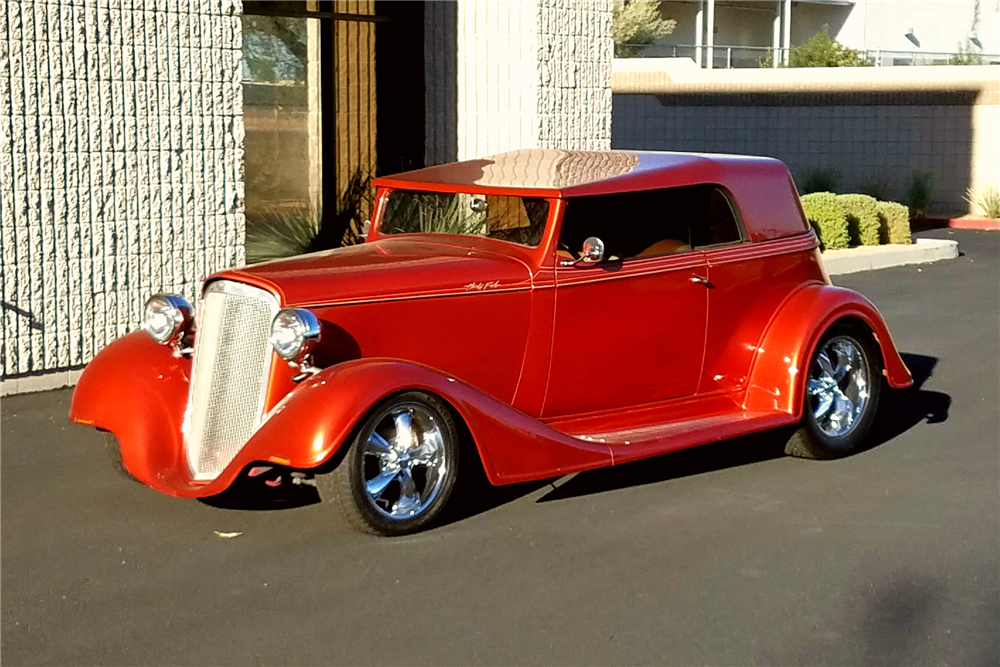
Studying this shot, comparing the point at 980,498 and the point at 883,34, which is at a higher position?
the point at 883,34

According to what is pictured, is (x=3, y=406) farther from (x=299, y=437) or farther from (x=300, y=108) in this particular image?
(x=300, y=108)

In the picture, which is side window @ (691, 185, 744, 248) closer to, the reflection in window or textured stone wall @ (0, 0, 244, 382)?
textured stone wall @ (0, 0, 244, 382)

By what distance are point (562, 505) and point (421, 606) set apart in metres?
1.52

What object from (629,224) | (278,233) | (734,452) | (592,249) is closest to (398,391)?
(592,249)

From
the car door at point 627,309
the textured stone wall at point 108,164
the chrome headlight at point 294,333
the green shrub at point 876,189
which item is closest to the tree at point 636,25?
the green shrub at point 876,189

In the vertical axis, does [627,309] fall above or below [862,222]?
above

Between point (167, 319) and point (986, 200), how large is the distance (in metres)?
18.8

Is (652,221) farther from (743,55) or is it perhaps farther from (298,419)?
(743,55)

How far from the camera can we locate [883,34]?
179 ft

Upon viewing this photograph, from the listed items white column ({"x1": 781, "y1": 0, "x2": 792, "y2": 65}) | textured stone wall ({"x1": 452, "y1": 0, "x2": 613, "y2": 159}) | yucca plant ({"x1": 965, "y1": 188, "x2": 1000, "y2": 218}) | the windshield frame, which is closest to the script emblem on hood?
the windshield frame

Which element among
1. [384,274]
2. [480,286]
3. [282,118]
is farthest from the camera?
[282,118]

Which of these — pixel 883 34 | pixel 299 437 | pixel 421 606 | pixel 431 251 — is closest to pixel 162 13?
pixel 431 251

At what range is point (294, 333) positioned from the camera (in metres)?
5.87

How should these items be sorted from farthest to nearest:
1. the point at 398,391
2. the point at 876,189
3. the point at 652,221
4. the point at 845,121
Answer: the point at 845,121 < the point at 876,189 < the point at 652,221 < the point at 398,391
